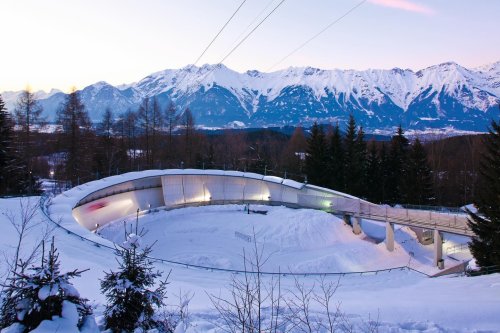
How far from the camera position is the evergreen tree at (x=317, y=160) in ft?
148

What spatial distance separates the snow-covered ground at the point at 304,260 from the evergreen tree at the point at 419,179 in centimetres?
865

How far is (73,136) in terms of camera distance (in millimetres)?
32844

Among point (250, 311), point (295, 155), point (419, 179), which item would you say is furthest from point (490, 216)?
point (295, 155)

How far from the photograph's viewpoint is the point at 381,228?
109 ft

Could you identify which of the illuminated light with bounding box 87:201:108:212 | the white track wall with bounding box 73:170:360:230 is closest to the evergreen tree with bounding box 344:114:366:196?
the white track wall with bounding box 73:170:360:230

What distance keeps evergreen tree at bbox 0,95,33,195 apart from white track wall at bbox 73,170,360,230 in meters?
7.35

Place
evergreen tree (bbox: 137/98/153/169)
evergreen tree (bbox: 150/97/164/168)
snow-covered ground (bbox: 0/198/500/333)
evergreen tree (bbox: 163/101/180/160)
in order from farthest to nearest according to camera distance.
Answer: evergreen tree (bbox: 163/101/180/160), evergreen tree (bbox: 150/97/164/168), evergreen tree (bbox: 137/98/153/169), snow-covered ground (bbox: 0/198/500/333)

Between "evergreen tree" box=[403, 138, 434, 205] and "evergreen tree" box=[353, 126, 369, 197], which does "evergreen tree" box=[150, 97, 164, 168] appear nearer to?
"evergreen tree" box=[353, 126, 369, 197]

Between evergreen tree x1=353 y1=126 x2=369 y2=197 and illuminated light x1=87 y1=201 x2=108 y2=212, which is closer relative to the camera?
illuminated light x1=87 y1=201 x2=108 y2=212

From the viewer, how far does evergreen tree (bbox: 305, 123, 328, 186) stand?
45.0m

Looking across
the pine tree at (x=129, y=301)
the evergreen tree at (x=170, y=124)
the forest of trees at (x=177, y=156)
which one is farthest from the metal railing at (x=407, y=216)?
the evergreen tree at (x=170, y=124)

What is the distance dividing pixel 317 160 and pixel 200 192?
15458 mm

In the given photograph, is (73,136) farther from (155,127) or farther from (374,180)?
(374,180)

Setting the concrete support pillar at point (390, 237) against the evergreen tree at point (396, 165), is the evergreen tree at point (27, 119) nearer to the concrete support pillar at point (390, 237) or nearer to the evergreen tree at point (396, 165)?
the concrete support pillar at point (390, 237)
